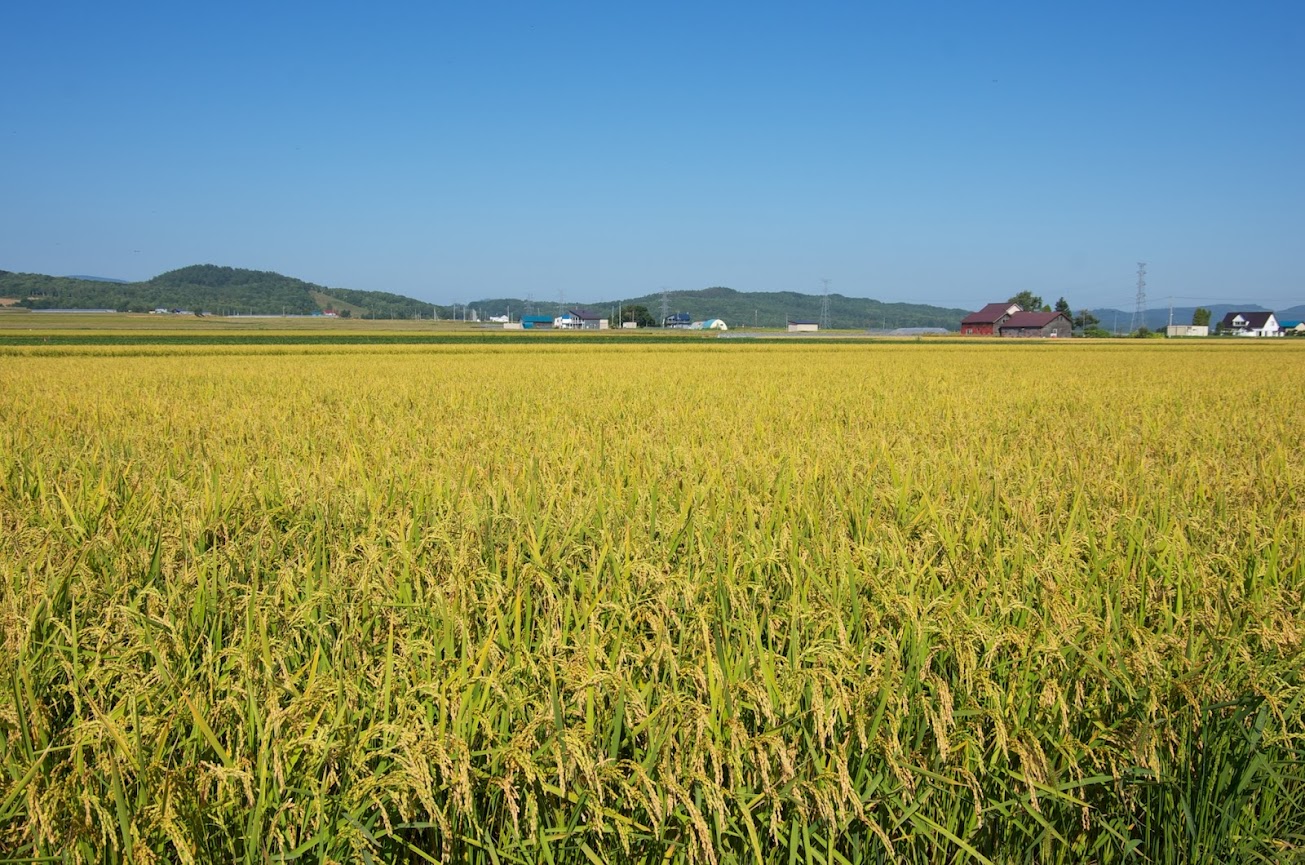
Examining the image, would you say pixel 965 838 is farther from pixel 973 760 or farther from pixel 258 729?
pixel 258 729

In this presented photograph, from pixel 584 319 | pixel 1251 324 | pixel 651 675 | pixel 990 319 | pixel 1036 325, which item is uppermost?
pixel 584 319

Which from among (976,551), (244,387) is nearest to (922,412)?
(976,551)

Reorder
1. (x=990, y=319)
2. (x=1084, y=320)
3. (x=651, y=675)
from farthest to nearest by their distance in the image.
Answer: (x=1084, y=320) < (x=990, y=319) < (x=651, y=675)

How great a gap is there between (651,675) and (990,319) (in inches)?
4418

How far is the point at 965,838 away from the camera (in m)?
1.99

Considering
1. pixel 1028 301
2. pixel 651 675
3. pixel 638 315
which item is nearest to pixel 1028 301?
pixel 1028 301

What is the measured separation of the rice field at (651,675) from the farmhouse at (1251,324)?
144381 mm

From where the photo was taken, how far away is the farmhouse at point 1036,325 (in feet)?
327

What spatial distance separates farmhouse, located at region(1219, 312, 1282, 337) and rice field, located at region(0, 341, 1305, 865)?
474 ft

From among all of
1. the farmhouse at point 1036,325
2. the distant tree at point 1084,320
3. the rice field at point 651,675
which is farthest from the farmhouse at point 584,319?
the rice field at point 651,675

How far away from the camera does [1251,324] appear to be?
124812mm

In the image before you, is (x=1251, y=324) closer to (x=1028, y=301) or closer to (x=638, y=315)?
(x=1028, y=301)

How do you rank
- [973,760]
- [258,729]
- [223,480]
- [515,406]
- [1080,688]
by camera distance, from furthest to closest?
[515,406], [223,480], [1080,688], [973,760], [258,729]

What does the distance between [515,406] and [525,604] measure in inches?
289
